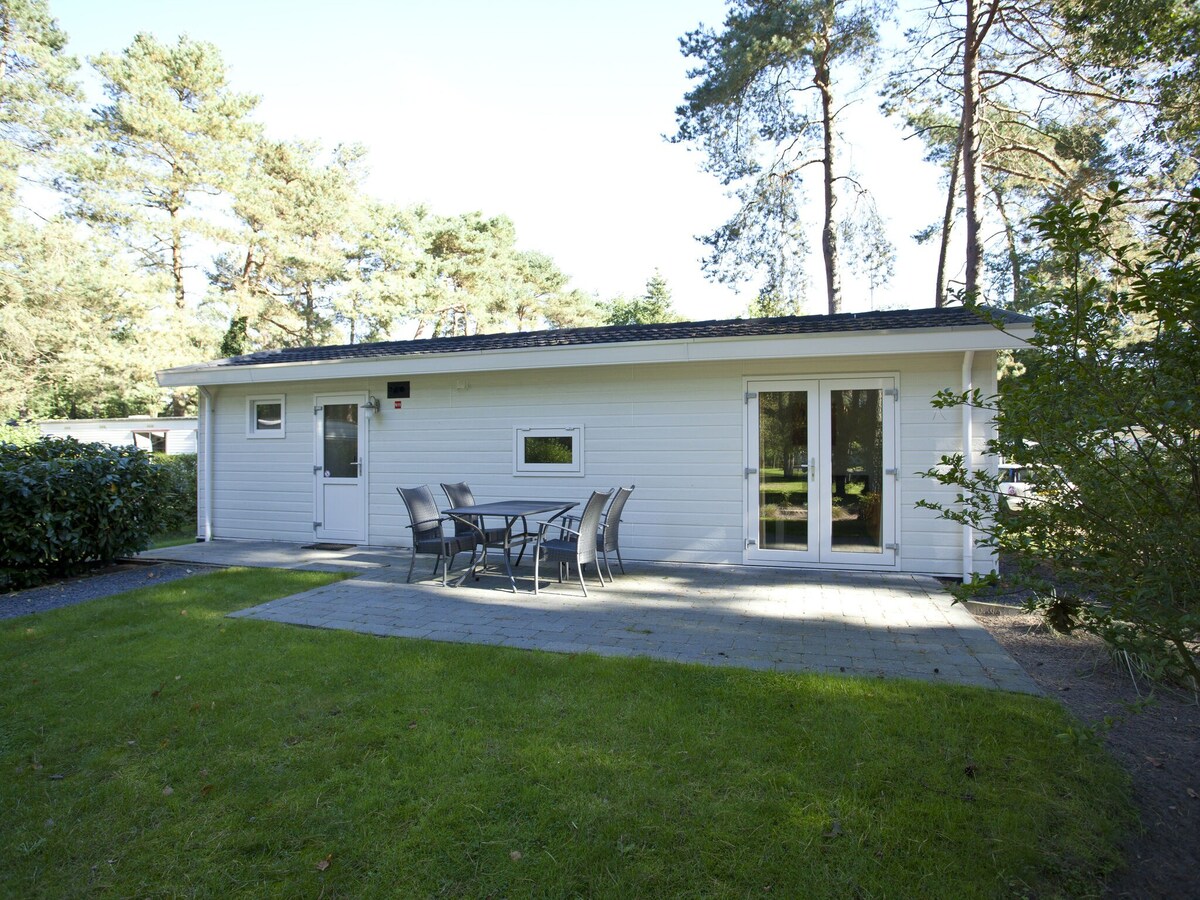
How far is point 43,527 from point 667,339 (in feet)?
21.2

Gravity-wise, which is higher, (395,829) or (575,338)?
(575,338)

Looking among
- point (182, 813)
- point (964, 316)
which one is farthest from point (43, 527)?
point (964, 316)

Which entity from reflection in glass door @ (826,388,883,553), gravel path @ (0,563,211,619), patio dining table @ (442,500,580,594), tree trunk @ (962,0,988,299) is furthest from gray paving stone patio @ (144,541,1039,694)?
tree trunk @ (962,0,988,299)

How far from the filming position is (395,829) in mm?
2367

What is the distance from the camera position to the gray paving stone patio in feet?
13.5

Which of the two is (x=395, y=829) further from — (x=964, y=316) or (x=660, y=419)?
(x=964, y=316)

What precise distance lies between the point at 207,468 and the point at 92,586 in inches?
129

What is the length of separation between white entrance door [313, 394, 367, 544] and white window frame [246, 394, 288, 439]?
0.53 metres

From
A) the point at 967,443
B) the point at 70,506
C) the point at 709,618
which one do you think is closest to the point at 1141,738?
the point at 709,618

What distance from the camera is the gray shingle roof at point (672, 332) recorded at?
6.61 m

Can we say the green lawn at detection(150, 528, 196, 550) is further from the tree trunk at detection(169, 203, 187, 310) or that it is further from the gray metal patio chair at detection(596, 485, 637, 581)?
the tree trunk at detection(169, 203, 187, 310)

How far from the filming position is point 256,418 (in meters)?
9.45

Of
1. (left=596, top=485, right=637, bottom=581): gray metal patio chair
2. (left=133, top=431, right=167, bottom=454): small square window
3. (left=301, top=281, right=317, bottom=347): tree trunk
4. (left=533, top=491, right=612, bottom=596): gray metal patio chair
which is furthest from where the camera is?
(left=301, top=281, right=317, bottom=347): tree trunk

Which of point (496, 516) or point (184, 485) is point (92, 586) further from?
point (184, 485)
